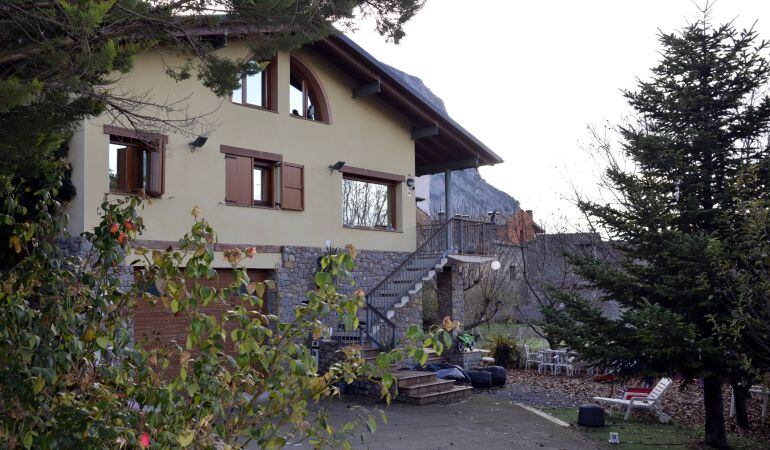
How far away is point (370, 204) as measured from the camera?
58.3 feet

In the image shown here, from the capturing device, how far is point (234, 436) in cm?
353

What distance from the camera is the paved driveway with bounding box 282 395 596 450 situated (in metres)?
9.81

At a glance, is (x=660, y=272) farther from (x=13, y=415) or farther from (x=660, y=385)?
(x=13, y=415)

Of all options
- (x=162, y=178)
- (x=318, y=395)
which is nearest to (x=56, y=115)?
(x=318, y=395)

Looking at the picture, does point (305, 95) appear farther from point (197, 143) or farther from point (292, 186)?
point (197, 143)

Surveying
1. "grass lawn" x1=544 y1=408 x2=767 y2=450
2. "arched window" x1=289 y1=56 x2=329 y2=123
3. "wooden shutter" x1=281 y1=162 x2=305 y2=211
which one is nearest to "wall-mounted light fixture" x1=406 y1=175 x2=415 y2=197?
"arched window" x1=289 y1=56 x2=329 y2=123

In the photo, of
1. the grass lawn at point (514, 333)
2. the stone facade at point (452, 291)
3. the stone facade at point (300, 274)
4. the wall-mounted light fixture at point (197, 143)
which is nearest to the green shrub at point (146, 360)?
the wall-mounted light fixture at point (197, 143)

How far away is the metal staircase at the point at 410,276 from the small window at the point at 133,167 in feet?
15.8

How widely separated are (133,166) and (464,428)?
741 cm

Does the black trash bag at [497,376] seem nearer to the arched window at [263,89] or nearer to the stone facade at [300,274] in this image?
the stone facade at [300,274]

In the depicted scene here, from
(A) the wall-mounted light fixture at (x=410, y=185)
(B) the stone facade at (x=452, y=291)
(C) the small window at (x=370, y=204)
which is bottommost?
(B) the stone facade at (x=452, y=291)

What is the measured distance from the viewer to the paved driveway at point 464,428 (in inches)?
386

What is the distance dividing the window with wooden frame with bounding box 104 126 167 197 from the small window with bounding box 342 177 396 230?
18.0 feet

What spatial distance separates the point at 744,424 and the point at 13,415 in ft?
41.2
